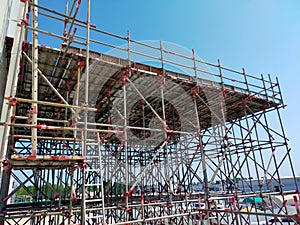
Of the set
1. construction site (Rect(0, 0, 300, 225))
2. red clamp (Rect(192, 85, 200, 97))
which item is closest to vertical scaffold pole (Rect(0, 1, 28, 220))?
construction site (Rect(0, 0, 300, 225))

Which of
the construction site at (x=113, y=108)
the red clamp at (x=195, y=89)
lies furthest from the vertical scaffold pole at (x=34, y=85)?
the red clamp at (x=195, y=89)

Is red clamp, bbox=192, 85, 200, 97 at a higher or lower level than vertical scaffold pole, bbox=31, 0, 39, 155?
higher

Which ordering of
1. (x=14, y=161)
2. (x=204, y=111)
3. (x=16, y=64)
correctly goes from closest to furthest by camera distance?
(x=14, y=161)
(x=16, y=64)
(x=204, y=111)

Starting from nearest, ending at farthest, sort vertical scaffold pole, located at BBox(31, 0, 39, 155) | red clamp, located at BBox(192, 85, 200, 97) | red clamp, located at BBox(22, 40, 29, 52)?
vertical scaffold pole, located at BBox(31, 0, 39, 155), red clamp, located at BBox(22, 40, 29, 52), red clamp, located at BBox(192, 85, 200, 97)

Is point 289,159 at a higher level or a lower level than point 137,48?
lower

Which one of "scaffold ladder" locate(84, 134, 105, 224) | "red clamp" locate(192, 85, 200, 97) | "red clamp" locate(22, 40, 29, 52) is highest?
"red clamp" locate(22, 40, 29, 52)

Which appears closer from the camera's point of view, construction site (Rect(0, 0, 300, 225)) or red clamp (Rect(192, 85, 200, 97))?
construction site (Rect(0, 0, 300, 225))

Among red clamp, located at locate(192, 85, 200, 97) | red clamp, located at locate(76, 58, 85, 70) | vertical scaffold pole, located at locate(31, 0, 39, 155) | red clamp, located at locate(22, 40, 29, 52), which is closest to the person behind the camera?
vertical scaffold pole, located at locate(31, 0, 39, 155)

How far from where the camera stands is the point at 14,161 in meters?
3.88

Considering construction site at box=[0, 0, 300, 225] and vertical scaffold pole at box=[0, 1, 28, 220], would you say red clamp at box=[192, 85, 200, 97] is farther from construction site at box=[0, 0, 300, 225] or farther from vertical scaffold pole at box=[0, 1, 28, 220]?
Result: vertical scaffold pole at box=[0, 1, 28, 220]

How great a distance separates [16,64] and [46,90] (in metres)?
4.14

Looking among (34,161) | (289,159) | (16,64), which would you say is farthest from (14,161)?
(289,159)

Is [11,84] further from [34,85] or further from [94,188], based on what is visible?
[94,188]

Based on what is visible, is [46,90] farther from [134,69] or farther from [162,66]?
[162,66]
